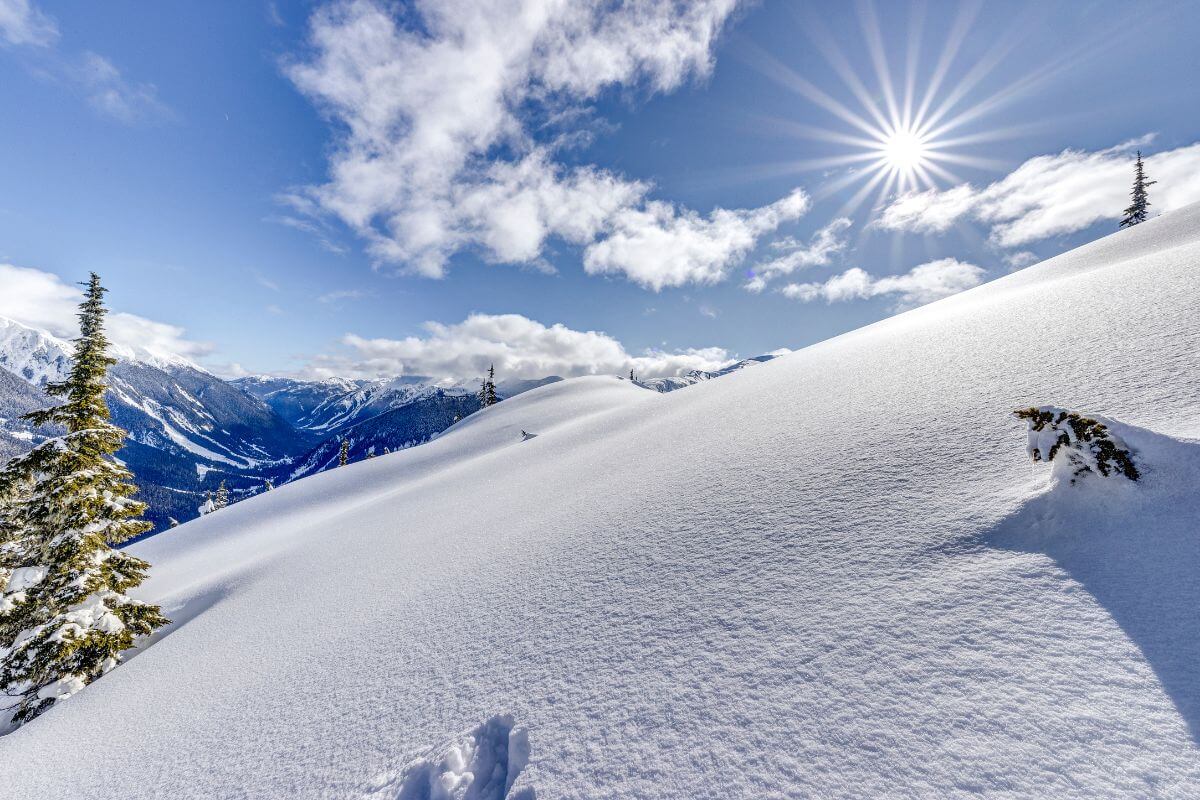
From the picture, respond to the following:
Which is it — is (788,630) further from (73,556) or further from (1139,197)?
Result: (1139,197)

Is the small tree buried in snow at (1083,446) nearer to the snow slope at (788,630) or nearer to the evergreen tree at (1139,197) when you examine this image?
the snow slope at (788,630)

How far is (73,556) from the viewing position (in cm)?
1056

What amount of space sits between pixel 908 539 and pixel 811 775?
2.38 m

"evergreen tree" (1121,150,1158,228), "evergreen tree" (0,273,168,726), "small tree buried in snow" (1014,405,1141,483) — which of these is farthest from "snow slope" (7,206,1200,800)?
"evergreen tree" (1121,150,1158,228)

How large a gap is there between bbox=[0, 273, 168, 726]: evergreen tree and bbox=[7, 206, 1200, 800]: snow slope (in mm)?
2981

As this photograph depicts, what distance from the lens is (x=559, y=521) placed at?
7918 mm

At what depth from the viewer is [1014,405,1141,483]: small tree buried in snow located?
11.7 ft

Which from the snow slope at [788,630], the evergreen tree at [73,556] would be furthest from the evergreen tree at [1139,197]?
the evergreen tree at [73,556]

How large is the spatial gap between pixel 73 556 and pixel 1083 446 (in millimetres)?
18858

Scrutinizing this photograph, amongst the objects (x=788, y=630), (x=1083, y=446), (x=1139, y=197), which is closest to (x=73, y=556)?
(x=788, y=630)

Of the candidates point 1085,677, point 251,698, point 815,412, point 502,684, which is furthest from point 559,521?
point 1085,677

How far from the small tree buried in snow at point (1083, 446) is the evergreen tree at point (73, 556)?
685 inches

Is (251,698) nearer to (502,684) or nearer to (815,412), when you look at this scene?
(502,684)

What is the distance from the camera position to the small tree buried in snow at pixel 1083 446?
140 inches
